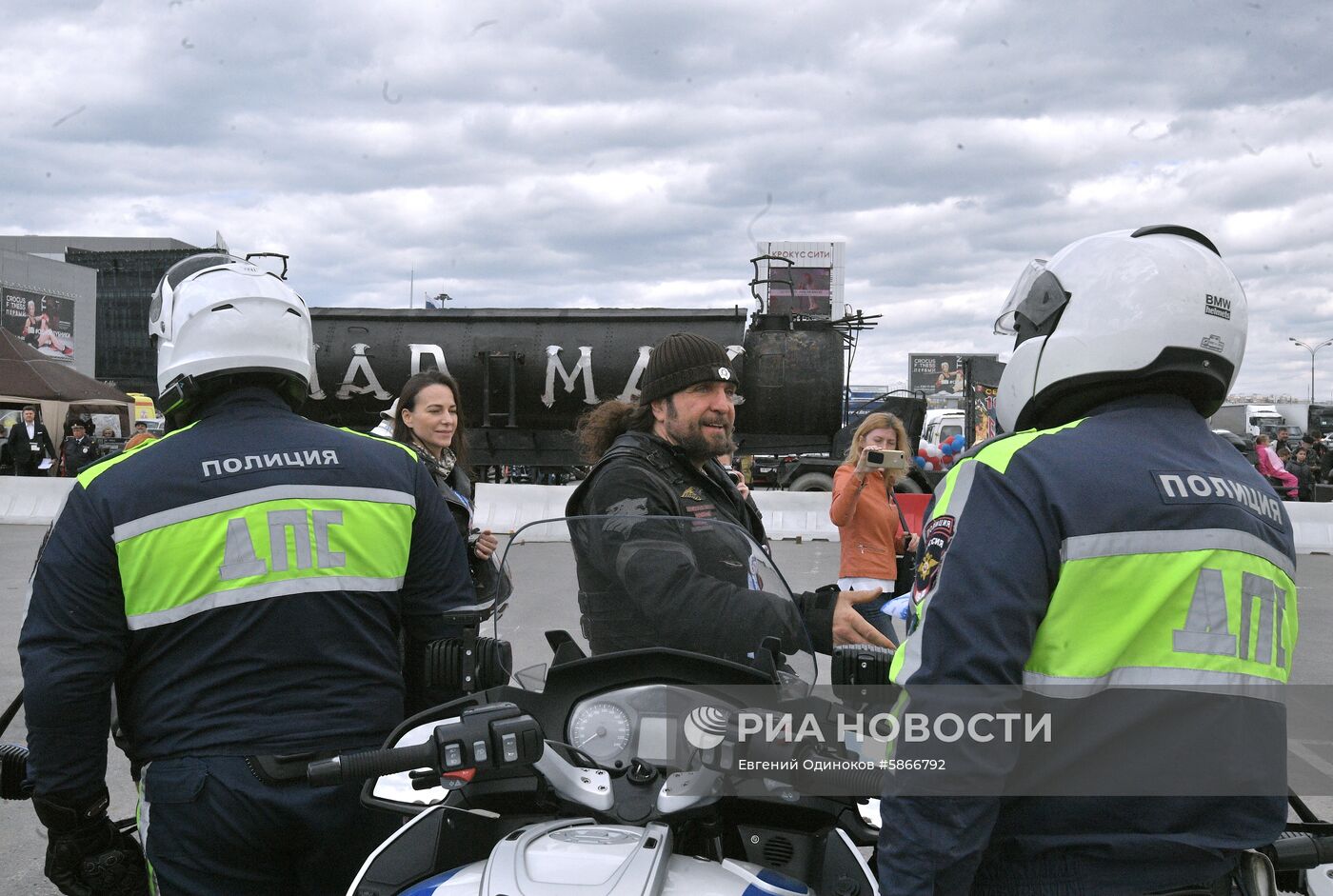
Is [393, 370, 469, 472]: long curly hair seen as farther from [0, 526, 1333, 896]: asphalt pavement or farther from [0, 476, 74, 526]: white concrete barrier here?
[0, 476, 74, 526]: white concrete barrier

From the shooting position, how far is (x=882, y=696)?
1954 millimetres

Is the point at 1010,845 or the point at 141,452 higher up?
the point at 141,452

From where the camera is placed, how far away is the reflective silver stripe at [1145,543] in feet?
5.39

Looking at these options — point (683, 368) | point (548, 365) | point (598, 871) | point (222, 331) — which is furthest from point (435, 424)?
point (548, 365)

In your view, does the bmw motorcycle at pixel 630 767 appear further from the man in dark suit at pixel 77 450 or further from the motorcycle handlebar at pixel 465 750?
the man in dark suit at pixel 77 450

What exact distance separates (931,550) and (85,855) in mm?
1762

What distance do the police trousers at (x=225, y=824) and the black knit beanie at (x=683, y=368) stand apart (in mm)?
1653

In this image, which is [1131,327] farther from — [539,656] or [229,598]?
[229,598]

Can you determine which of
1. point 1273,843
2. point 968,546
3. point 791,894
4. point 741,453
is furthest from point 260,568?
point 741,453

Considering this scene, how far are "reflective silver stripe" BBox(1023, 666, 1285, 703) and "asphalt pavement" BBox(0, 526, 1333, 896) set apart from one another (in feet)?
2.67

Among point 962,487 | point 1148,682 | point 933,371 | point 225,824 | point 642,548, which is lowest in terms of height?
point 225,824

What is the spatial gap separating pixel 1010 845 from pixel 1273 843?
49cm

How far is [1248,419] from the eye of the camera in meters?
47.2

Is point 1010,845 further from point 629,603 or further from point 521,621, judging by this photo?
point 521,621
